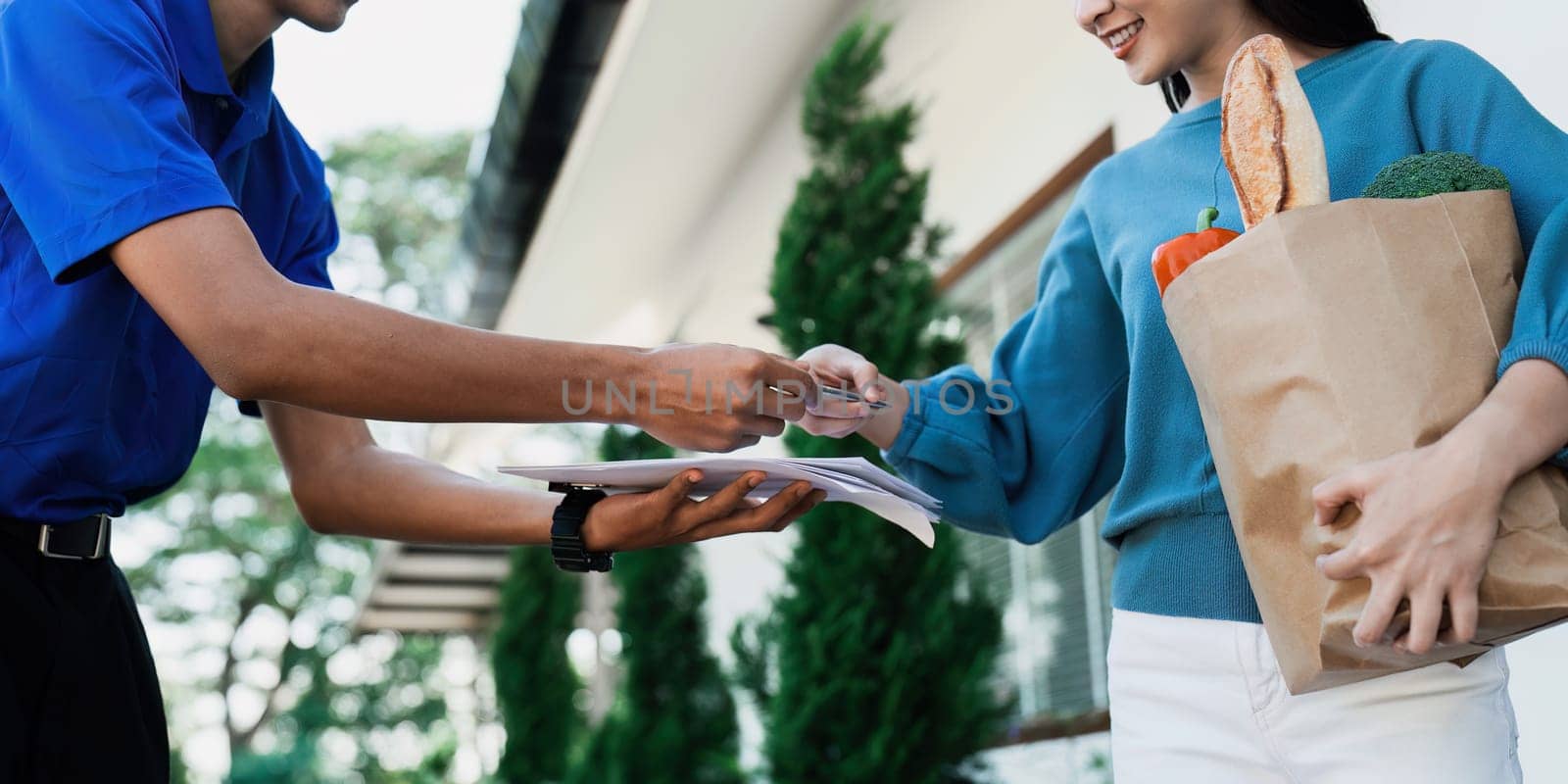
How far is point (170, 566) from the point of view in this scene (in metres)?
23.4

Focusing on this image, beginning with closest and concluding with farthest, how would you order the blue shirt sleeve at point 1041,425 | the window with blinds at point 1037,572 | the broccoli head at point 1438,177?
1. the broccoli head at point 1438,177
2. the blue shirt sleeve at point 1041,425
3. the window with blinds at point 1037,572

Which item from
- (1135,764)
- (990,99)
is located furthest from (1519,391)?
(990,99)

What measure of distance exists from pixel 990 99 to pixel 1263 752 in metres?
3.93

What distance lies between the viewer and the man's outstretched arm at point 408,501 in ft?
6.12

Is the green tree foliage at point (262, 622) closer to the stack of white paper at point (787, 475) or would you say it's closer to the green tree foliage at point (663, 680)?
the green tree foliage at point (663, 680)

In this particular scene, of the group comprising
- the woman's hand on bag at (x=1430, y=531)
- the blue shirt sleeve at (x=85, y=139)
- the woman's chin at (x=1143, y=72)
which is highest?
the woman's chin at (x=1143, y=72)

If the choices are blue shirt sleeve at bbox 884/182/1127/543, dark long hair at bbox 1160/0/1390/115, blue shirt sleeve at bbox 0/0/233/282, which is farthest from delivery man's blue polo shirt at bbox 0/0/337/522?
dark long hair at bbox 1160/0/1390/115

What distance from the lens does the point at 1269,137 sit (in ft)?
4.44

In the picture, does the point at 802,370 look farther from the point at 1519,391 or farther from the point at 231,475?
the point at 231,475

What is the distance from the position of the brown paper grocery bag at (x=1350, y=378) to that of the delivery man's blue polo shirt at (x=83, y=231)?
3.71ft

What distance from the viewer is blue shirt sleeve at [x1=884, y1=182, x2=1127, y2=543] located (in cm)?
190

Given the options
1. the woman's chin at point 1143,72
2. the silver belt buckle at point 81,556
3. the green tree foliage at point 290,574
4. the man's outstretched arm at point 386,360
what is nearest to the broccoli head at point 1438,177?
the woman's chin at point 1143,72

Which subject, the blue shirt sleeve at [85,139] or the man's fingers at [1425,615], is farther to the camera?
the blue shirt sleeve at [85,139]

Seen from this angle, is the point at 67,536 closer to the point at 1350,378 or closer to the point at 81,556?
the point at 81,556
